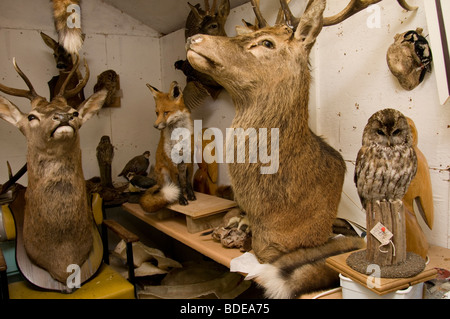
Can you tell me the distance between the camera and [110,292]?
1753mm

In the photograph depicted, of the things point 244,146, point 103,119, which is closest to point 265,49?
point 244,146

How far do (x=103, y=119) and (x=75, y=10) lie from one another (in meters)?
0.94

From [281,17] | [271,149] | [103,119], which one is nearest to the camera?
[271,149]

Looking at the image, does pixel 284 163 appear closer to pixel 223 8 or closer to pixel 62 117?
pixel 62 117

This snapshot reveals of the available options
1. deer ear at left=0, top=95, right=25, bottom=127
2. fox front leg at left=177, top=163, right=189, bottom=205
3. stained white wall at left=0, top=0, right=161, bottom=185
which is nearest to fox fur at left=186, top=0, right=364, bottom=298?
fox front leg at left=177, top=163, right=189, bottom=205

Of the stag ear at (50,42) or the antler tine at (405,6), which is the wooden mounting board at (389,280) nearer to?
the antler tine at (405,6)

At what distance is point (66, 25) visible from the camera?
185 centimetres

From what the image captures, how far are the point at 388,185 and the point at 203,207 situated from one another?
1.06 m

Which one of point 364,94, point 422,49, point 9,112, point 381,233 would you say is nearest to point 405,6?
point 422,49

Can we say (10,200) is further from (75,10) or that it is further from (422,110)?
(422,110)

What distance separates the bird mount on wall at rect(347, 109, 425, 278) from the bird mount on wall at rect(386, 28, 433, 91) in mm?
444

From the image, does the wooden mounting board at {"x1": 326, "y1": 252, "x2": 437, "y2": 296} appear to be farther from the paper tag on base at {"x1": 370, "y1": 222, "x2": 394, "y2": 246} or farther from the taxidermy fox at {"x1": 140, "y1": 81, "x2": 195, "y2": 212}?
the taxidermy fox at {"x1": 140, "y1": 81, "x2": 195, "y2": 212}

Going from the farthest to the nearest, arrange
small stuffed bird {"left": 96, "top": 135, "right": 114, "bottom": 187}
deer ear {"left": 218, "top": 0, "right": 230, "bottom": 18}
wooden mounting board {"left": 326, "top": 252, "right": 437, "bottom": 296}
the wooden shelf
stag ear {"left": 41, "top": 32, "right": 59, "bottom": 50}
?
small stuffed bird {"left": 96, "top": 135, "right": 114, "bottom": 187}, stag ear {"left": 41, "top": 32, "right": 59, "bottom": 50}, deer ear {"left": 218, "top": 0, "right": 230, "bottom": 18}, the wooden shelf, wooden mounting board {"left": 326, "top": 252, "right": 437, "bottom": 296}

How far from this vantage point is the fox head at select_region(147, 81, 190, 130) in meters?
1.99
